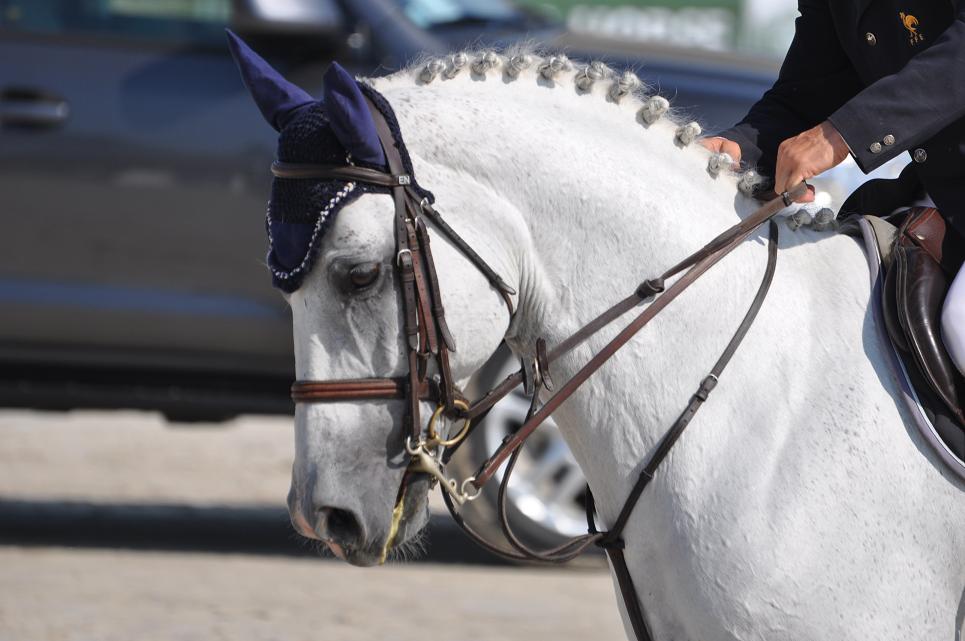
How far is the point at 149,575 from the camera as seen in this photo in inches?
227

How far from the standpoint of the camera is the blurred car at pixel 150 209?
18.6 feet

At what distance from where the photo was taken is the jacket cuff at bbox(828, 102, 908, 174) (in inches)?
95.0

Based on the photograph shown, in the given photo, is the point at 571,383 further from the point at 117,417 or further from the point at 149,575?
the point at 117,417

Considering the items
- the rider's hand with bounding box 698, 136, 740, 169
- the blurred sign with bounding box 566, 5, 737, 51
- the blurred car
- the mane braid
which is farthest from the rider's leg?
the blurred sign with bounding box 566, 5, 737, 51

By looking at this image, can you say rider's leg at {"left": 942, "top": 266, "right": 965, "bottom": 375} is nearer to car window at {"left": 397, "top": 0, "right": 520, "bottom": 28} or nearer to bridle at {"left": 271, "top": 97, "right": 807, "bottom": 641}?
bridle at {"left": 271, "top": 97, "right": 807, "bottom": 641}

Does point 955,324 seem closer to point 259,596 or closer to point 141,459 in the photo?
point 259,596

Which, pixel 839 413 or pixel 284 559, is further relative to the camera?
pixel 284 559

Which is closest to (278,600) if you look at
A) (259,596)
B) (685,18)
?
(259,596)

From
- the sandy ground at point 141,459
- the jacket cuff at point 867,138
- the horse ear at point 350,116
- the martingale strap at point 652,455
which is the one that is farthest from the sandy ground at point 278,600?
the horse ear at point 350,116

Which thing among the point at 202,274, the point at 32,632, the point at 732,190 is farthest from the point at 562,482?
the point at 732,190

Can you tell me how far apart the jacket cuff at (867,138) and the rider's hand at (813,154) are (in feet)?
0.08

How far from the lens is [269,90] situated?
2377mm

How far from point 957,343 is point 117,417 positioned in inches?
319

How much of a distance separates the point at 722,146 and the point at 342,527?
3.59 feet
